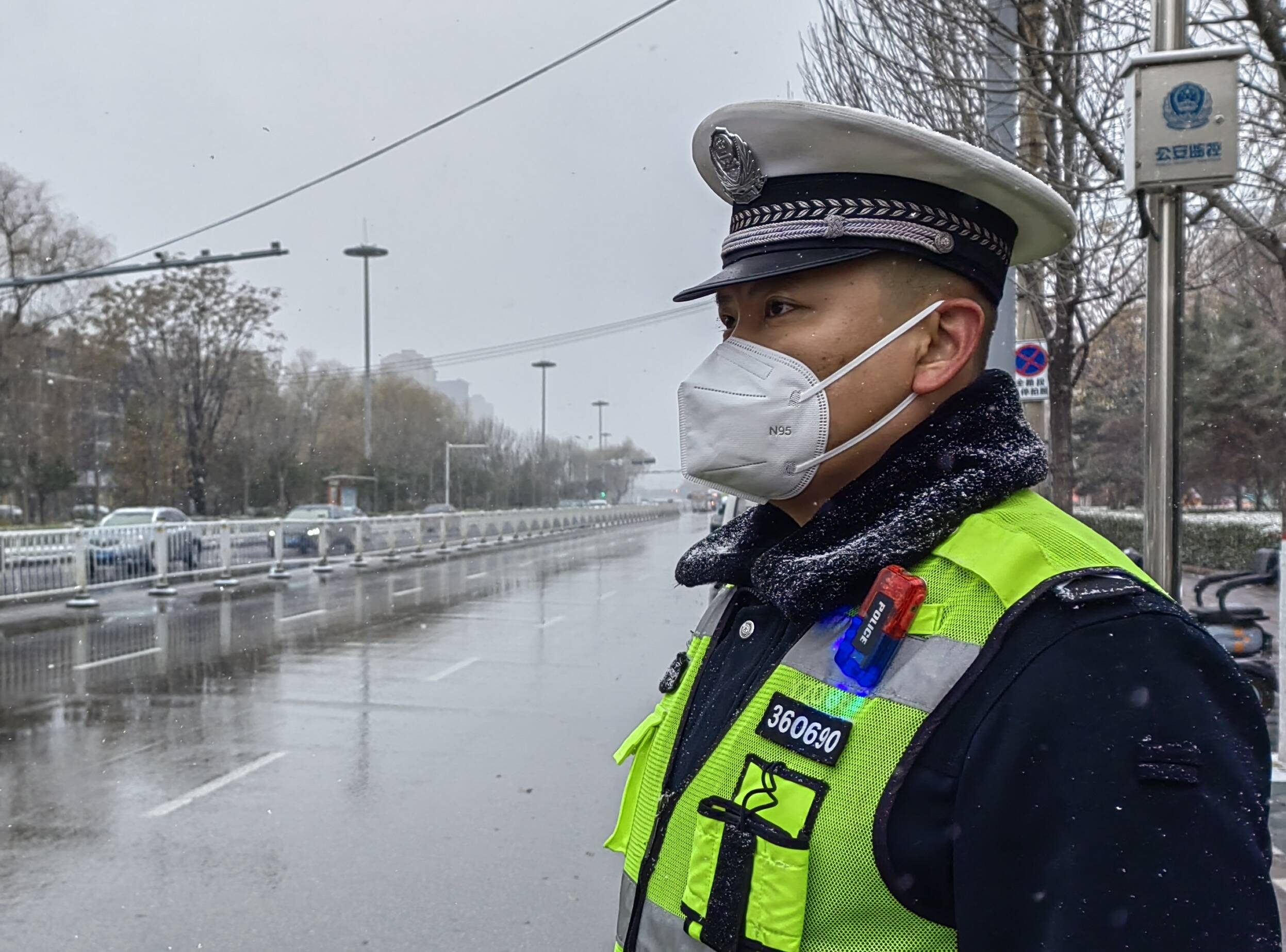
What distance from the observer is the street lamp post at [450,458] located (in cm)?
4884

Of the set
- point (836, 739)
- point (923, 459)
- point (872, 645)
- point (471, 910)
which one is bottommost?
point (471, 910)

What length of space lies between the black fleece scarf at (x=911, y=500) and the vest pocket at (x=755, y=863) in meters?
0.24

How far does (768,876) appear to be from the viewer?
1.23 m

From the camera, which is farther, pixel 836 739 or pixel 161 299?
pixel 161 299

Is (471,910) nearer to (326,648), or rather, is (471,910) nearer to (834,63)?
(326,648)

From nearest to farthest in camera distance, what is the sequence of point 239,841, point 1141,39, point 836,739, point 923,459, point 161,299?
1. point 836,739
2. point 923,459
3. point 239,841
4. point 1141,39
5. point 161,299

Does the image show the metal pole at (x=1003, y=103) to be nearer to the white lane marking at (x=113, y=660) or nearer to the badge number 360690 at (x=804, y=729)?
the badge number 360690 at (x=804, y=729)

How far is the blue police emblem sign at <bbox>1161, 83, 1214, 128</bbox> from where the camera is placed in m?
3.87

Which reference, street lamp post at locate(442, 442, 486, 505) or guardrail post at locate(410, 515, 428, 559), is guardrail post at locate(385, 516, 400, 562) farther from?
street lamp post at locate(442, 442, 486, 505)

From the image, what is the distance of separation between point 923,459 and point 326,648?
440 inches

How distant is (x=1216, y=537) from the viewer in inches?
882

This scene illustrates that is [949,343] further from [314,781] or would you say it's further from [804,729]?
[314,781]

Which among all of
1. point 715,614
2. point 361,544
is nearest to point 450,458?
point 361,544

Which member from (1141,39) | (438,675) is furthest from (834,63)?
(438,675)
